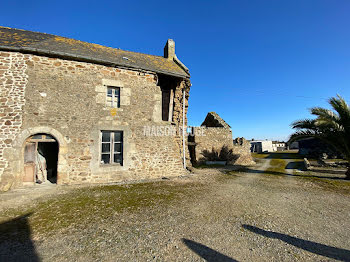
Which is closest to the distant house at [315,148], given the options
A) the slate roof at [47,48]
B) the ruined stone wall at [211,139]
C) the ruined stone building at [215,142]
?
the ruined stone building at [215,142]

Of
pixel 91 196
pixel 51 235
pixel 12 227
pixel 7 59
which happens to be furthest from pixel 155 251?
pixel 7 59

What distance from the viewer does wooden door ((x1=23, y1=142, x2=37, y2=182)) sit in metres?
6.23

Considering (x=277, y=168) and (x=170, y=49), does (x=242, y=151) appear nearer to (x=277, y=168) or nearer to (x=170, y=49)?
(x=277, y=168)

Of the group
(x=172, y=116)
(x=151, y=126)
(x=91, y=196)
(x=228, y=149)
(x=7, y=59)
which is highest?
(x=7, y=59)

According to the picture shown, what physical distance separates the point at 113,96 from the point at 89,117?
1.48 meters

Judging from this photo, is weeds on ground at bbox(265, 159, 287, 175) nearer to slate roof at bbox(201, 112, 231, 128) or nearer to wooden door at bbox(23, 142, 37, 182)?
slate roof at bbox(201, 112, 231, 128)

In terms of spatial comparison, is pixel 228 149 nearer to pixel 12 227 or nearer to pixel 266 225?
pixel 266 225

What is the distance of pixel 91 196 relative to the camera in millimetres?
5031

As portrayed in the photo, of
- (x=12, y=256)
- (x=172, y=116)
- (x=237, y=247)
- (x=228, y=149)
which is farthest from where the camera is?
(x=228, y=149)

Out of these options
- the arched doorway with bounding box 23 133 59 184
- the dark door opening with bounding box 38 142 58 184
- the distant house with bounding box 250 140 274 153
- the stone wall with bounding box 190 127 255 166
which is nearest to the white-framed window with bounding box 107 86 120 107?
the arched doorway with bounding box 23 133 59 184

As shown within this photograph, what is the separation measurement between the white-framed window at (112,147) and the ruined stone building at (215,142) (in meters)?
6.35

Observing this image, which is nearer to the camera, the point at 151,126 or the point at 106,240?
the point at 106,240

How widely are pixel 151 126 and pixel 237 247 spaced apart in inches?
244

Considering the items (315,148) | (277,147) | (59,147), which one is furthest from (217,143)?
(277,147)
